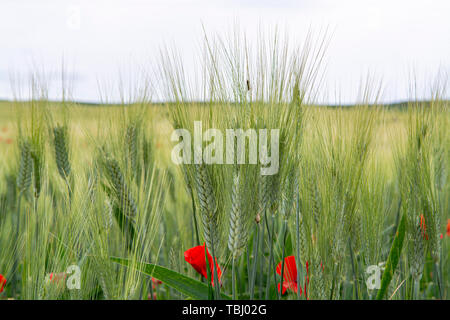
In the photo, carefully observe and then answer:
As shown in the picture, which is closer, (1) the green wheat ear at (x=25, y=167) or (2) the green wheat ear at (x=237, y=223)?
(2) the green wheat ear at (x=237, y=223)

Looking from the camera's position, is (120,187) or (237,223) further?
(120,187)

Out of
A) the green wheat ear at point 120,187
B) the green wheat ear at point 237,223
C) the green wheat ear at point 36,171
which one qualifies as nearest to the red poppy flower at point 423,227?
the green wheat ear at point 237,223

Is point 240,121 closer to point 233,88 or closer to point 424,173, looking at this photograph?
point 233,88

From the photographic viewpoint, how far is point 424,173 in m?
0.79

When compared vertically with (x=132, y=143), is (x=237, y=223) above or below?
A: below

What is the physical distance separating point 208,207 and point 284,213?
206mm

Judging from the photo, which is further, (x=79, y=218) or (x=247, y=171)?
(x=79, y=218)

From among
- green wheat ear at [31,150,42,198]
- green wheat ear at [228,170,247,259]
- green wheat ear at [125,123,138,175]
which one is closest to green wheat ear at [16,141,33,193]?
green wheat ear at [31,150,42,198]

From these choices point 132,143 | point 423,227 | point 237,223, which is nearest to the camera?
point 237,223

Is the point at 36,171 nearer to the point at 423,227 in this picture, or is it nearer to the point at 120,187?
the point at 120,187

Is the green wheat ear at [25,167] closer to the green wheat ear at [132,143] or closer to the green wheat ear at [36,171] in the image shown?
the green wheat ear at [36,171]

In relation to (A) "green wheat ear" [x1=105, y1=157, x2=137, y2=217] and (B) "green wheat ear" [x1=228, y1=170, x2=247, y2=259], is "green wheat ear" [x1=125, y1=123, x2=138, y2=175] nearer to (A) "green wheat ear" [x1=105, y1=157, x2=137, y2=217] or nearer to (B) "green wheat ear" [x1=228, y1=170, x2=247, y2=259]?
(A) "green wheat ear" [x1=105, y1=157, x2=137, y2=217]

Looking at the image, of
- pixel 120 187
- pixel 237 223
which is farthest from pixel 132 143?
pixel 237 223
